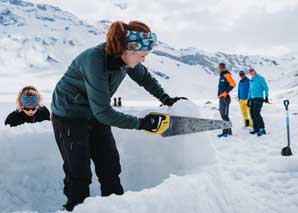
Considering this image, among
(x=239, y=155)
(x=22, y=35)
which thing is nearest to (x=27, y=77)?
(x=22, y=35)

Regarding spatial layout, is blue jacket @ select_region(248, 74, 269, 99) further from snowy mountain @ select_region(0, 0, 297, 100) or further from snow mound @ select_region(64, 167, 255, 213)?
snowy mountain @ select_region(0, 0, 297, 100)

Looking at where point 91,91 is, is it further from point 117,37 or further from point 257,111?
point 257,111

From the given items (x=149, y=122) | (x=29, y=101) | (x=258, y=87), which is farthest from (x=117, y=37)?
(x=258, y=87)

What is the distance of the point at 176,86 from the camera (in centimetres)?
13900

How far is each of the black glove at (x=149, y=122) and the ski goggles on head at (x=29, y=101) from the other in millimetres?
2710

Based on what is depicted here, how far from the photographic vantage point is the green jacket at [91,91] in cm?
269

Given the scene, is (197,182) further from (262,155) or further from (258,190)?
(262,155)

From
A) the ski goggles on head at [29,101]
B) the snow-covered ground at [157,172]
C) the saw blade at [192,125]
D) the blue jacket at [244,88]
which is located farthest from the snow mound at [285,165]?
the blue jacket at [244,88]

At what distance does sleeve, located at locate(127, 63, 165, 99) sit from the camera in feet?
11.7

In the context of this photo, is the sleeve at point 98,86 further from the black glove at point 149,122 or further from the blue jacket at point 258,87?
the blue jacket at point 258,87

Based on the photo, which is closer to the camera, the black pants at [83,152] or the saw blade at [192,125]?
the black pants at [83,152]

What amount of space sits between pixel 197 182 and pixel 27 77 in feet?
359

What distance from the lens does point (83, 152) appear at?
10.1 ft

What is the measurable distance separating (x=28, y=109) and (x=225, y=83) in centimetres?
534
